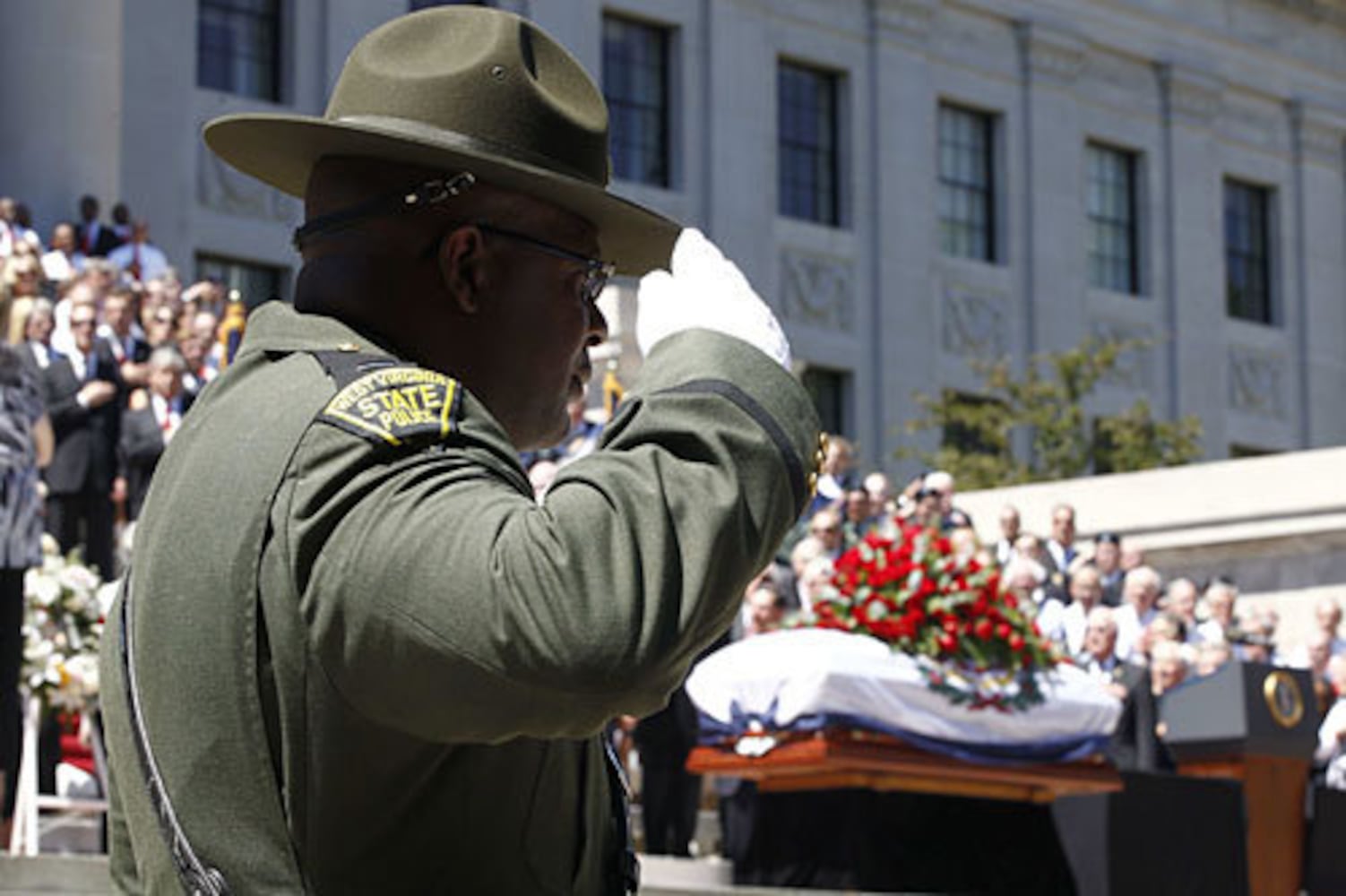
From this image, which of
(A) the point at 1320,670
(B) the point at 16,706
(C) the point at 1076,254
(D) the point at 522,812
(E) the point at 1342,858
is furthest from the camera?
(C) the point at 1076,254

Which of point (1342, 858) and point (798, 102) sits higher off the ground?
point (798, 102)

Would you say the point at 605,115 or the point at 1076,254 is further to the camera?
the point at 1076,254

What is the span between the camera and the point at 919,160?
3666 centimetres

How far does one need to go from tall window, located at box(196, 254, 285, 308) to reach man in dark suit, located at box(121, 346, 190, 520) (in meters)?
14.1

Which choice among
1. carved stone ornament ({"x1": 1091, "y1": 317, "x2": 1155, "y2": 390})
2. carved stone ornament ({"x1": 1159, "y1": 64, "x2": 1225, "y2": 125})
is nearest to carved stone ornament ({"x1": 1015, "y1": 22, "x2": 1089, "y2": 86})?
carved stone ornament ({"x1": 1159, "y1": 64, "x2": 1225, "y2": 125})

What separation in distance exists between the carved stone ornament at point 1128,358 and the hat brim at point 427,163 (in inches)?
1430

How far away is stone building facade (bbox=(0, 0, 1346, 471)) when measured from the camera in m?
28.0

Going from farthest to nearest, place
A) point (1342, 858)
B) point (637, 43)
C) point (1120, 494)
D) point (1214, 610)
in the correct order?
point (637, 43) < point (1120, 494) < point (1214, 610) < point (1342, 858)

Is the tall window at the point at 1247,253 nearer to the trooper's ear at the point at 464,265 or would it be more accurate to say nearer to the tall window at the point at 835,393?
the tall window at the point at 835,393

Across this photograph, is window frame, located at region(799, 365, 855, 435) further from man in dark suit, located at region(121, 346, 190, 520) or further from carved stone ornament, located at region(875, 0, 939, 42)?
man in dark suit, located at region(121, 346, 190, 520)

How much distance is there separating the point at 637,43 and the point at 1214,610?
57.0ft

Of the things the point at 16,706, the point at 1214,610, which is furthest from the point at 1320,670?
the point at 16,706

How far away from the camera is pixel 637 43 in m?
34.0

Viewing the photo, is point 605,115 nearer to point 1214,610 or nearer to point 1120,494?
point 1214,610
